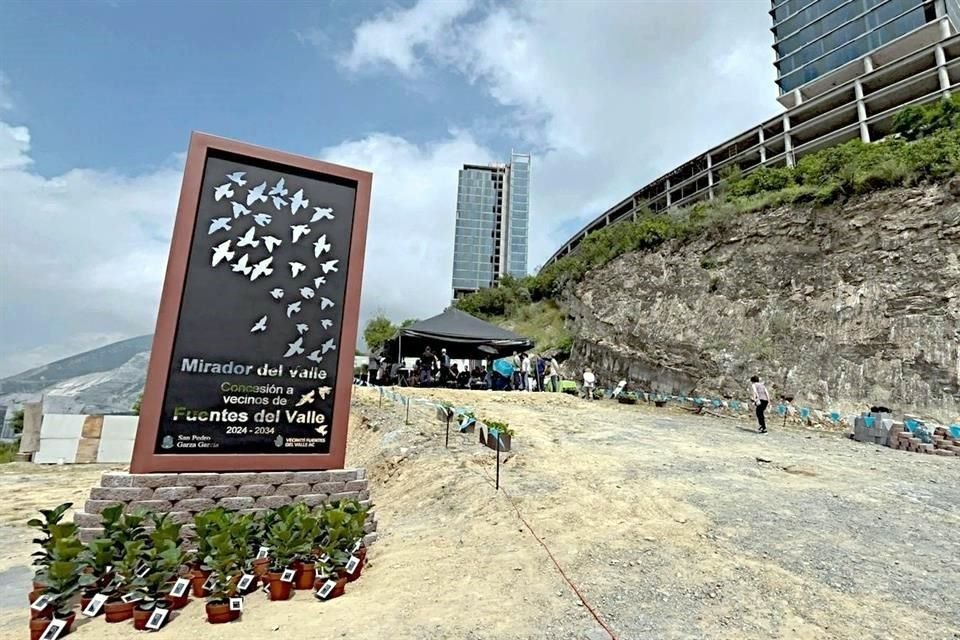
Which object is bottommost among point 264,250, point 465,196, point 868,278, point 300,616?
point 300,616

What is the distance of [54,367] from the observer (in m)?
73.6

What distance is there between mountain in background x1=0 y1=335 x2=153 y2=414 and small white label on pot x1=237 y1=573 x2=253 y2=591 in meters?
2.27

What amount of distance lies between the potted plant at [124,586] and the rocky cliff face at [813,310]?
47.3 feet

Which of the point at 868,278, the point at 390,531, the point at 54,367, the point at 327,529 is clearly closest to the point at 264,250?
the point at 327,529

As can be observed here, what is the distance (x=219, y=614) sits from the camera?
9.89ft

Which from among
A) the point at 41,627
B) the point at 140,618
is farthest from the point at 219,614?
the point at 41,627

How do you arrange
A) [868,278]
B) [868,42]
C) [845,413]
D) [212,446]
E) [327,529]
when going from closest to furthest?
[327,529] → [212,446] → [845,413] → [868,278] → [868,42]

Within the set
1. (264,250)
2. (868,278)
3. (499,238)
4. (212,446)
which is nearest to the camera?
(212,446)

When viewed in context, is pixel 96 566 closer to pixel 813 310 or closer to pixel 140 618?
pixel 140 618

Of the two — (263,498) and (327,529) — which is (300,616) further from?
(263,498)

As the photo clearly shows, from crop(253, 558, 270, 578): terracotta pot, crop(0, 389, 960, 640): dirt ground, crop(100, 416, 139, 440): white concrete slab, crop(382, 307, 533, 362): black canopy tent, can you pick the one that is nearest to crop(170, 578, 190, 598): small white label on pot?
crop(0, 389, 960, 640): dirt ground

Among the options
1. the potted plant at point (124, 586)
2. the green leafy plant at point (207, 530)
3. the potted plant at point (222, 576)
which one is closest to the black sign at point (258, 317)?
the green leafy plant at point (207, 530)

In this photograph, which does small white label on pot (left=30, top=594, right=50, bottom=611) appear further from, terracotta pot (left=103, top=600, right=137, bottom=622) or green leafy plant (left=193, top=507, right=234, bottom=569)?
green leafy plant (left=193, top=507, right=234, bottom=569)

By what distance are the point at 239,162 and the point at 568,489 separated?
494 cm
